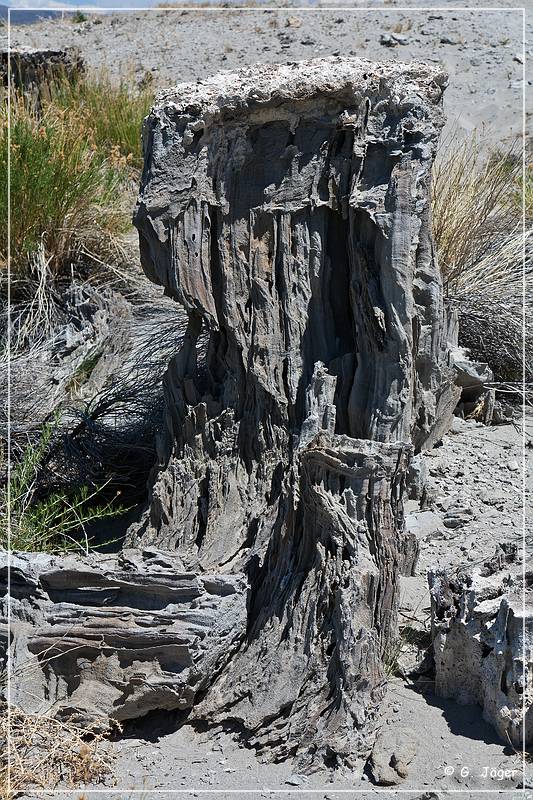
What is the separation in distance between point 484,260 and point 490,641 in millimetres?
2945

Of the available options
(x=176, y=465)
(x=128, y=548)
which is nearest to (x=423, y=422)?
(x=176, y=465)

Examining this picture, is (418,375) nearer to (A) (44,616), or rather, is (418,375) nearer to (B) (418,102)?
(B) (418,102)

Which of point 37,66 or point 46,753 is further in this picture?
point 37,66

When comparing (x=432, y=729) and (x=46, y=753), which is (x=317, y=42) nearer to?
(x=432, y=729)

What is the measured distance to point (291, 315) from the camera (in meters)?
3.37

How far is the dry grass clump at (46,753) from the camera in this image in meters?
2.49

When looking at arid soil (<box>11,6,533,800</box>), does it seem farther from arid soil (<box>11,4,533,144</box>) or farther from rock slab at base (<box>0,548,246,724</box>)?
arid soil (<box>11,4,533,144</box>)

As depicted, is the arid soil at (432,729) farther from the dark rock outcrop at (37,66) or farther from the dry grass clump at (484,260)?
the dark rock outcrop at (37,66)

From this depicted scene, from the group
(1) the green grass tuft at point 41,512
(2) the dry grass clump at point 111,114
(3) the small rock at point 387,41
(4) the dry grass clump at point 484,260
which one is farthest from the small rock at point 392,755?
(3) the small rock at point 387,41

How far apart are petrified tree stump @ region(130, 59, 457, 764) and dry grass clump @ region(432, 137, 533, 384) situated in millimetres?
1406

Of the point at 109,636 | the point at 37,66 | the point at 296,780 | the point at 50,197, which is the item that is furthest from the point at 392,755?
the point at 37,66

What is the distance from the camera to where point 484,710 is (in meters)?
2.66

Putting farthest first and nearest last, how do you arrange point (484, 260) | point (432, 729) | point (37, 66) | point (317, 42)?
point (317, 42), point (37, 66), point (484, 260), point (432, 729)

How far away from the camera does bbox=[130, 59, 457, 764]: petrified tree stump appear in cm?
290
